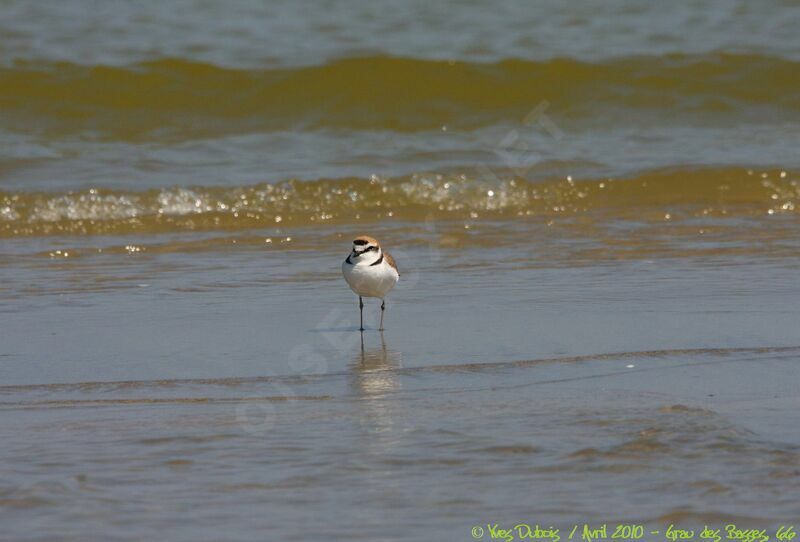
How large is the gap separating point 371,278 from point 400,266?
1758 millimetres

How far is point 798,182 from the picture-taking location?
1148cm

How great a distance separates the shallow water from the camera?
4.05m

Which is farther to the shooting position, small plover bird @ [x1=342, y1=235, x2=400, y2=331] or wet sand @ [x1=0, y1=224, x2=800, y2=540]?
small plover bird @ [x1=342, y1=235, x2=400, y2=331]

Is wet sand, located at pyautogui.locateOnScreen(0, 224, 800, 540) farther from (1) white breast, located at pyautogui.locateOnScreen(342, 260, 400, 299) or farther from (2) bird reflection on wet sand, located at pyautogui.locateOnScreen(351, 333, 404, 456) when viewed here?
(1) white breast, located at pyautogui.locateOnScreen(342, 260, 400, 299)

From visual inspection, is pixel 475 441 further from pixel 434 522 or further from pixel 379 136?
pixel 379 136

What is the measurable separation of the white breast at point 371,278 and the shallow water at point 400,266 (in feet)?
0.70

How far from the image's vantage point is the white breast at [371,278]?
6.68 metres

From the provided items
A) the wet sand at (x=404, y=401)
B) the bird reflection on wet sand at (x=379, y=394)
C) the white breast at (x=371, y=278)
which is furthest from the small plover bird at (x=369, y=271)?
the bird reflection on wet sand at (x=379, y=394)

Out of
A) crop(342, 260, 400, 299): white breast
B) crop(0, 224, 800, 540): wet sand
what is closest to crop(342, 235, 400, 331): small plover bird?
crop(342, 260, 400, 299): white breast

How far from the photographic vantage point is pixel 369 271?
6668 millimetres

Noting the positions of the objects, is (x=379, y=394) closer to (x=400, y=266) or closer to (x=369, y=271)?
(x=369, y=271)

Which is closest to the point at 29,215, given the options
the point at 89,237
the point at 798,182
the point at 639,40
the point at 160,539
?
the point at 89,237

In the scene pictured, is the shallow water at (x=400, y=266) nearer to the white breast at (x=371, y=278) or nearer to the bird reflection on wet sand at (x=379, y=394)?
the bird reflection on wet sand at (x=379, y=394)

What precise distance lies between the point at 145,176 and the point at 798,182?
6.03 m
